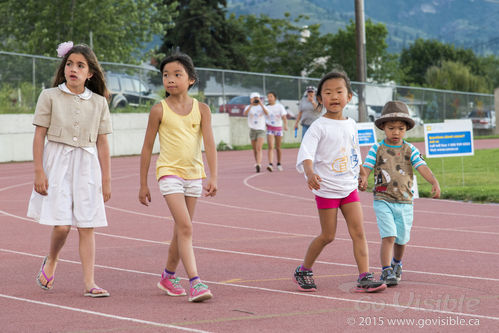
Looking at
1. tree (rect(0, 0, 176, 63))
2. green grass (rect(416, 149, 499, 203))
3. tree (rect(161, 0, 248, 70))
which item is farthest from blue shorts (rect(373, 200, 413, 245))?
tree (rect(161, 0, 248, 70))

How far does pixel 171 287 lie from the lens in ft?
21.9

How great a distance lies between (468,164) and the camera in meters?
22.2

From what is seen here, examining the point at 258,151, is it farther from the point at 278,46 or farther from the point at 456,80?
the point at 456,80

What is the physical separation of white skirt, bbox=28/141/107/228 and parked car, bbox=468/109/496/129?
43324mm

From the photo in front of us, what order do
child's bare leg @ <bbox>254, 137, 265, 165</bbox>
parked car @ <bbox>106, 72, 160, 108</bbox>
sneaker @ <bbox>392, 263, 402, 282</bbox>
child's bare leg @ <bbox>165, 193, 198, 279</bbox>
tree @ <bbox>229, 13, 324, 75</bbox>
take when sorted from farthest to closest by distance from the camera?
tree @ <bbox>229, 13, 324, 75</bbox>
parked car @ <bbox>106, 72, 160, 108</bbox>
child's bare leg @ <bbox>254, 137, 265, 165</bbox>
sneaker @ <bbox>392, 263, 402, 282</bbox>
child's bare leg @ <bbox>165, 193, 198, 279</bbox>

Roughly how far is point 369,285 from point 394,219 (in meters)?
0.81

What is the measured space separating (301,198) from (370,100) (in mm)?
26530

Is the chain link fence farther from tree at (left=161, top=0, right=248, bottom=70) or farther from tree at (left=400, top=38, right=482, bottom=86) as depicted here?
tree at (left=400, top=38, right=482, bottom=86)

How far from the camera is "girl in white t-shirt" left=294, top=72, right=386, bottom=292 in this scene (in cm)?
673

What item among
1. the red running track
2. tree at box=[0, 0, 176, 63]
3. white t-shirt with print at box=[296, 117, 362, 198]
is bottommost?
the red running track

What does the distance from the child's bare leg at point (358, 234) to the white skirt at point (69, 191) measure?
189 centimetres

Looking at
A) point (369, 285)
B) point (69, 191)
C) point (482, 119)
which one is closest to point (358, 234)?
point (369, 285)

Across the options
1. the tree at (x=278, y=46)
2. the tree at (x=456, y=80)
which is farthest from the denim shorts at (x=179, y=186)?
the tree at (x=456, y=80)

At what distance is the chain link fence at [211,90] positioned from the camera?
27766 millimetres
